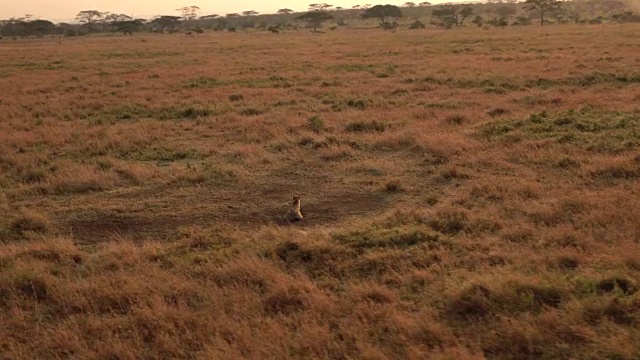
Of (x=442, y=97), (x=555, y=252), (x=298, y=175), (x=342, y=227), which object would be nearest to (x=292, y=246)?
(x=342, y=227)

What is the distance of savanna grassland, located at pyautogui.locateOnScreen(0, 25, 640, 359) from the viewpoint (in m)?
4.38

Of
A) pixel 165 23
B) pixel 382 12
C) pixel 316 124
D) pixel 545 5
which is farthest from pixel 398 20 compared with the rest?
pixel 316 124

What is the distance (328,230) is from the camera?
22.5 ft

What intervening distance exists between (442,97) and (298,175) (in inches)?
351

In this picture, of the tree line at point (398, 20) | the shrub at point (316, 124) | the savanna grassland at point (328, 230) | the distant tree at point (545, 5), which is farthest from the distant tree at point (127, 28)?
the shrub at point (316, 124)

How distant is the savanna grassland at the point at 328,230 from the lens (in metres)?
4.38

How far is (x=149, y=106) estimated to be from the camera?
17.4 m

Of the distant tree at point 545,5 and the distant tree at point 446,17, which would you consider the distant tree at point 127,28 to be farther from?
the distant tree at point 545,5

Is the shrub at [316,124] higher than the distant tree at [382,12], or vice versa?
the distant tree at [382,12]

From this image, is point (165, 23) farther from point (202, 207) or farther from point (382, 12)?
point (202, 207)

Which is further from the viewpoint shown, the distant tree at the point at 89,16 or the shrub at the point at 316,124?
the distant tree at the point at 89,16

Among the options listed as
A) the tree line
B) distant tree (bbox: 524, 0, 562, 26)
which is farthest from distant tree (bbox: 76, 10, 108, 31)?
distant tree (bbox: 524, 0, 562, 26)

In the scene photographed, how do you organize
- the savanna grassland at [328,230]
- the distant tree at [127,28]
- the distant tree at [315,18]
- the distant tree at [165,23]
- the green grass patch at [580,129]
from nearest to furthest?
the savanna grassland at [328,230], the green grass patch at [580,129], the distant tree at [127,28], the distant tree at [315,18], the distant tree at [165,23]

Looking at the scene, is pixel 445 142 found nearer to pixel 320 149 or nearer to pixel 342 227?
pixel 320 149
